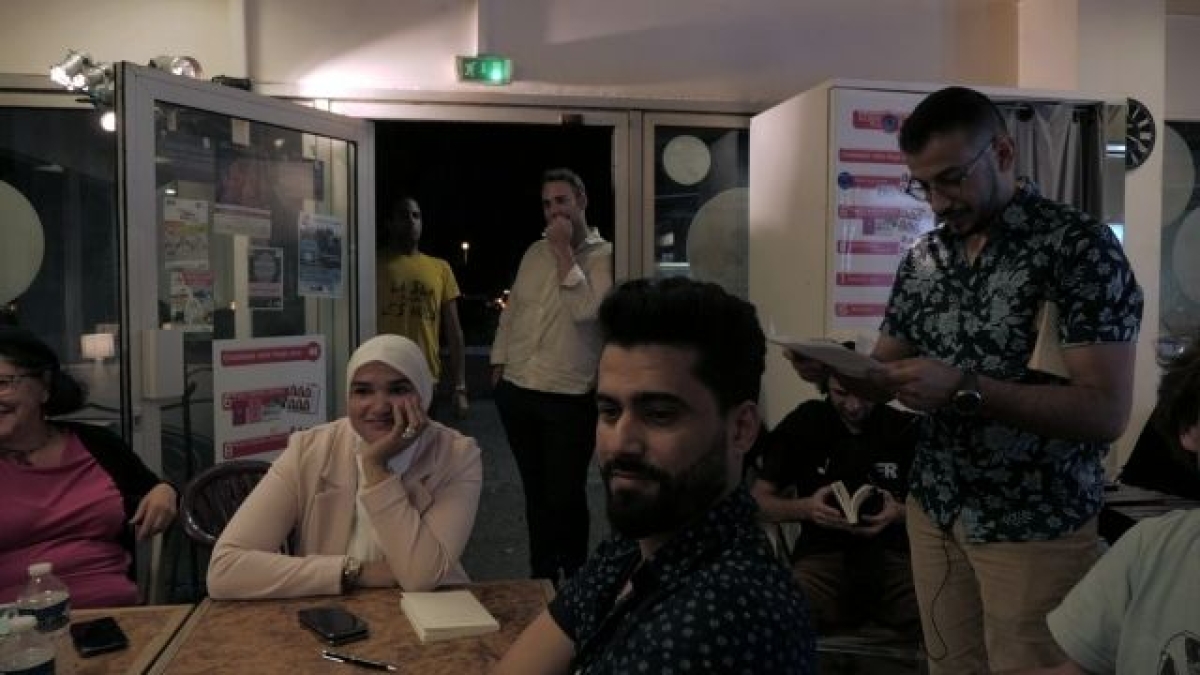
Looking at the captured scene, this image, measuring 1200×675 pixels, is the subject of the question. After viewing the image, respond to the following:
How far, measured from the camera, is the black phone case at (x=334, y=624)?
162 centimetres

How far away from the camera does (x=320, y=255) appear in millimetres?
3902

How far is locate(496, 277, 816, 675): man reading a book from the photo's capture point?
961mm

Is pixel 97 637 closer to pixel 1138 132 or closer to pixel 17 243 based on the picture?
pixel 17 243

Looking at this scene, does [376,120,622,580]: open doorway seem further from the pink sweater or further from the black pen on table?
the black pen on table

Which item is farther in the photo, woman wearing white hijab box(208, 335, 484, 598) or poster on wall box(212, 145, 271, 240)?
poster on wall box(212, 145, 271, 240)

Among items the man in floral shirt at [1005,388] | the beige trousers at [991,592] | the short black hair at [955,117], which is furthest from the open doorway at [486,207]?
the short black hair at [955,117]

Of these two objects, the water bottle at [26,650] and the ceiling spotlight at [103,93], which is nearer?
the water bottle at [26,650]

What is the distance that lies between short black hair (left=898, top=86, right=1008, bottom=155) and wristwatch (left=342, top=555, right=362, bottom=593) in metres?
1.40

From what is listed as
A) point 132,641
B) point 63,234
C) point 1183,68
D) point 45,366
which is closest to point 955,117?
point 132,641

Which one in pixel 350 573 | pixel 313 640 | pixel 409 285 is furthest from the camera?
pixel 409 285

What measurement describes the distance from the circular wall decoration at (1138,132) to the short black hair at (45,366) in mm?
4204

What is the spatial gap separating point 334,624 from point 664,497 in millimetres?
875

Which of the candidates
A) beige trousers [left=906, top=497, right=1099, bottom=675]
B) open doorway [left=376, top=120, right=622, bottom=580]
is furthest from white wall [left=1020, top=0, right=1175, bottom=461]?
beige trousers [left=906, top=497, right=1099, bottom=675]

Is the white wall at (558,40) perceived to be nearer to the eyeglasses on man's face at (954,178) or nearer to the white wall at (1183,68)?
the white wall at (1183,68)
